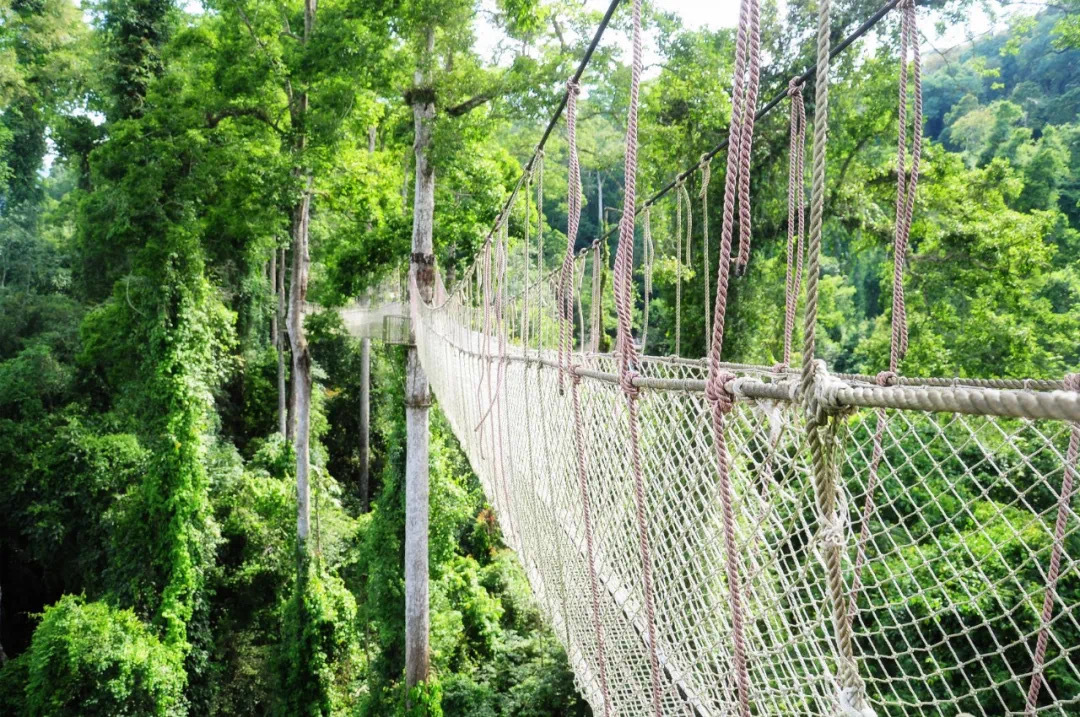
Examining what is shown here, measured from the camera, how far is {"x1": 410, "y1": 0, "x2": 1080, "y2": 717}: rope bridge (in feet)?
1.96

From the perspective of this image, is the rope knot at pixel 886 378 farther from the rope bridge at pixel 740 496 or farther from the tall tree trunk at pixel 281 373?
the tall tree trunk at pixel 281 373

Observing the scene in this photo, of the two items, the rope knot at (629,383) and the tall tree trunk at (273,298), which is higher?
the tall tree trunk at (273,298)

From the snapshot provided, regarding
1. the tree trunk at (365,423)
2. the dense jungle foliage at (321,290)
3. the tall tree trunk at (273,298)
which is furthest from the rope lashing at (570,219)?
the tall tree trunk at (273,298)

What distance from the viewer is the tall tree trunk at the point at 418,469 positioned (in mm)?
4820

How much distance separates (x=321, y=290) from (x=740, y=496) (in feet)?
16.6

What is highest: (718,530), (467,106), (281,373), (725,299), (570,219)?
(467,106)

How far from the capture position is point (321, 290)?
572 cm

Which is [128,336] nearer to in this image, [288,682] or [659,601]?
[288,682]

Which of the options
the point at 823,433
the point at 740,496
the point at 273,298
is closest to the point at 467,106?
the point at 740,496

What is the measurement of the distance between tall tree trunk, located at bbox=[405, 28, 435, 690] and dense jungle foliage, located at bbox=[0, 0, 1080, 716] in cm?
32

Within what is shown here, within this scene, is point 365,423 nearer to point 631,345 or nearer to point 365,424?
point 365,424

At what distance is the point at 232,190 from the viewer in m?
5.23

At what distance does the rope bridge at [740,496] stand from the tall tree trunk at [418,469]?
71.5 inches

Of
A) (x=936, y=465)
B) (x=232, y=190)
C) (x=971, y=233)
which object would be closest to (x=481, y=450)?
(x=936, y=465)
